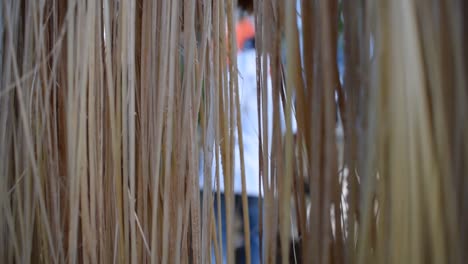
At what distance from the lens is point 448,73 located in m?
0.36

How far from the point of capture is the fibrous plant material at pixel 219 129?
1.18ft

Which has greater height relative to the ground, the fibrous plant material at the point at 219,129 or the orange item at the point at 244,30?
the orange item at the point at 244,30

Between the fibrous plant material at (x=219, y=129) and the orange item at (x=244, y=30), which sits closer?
the fibrous plant material at (x=219, y=129)

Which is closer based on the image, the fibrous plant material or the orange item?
the fibrous plant material

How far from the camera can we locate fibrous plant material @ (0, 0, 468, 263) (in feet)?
1.18

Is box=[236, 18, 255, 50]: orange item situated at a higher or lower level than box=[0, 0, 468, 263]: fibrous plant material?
higher

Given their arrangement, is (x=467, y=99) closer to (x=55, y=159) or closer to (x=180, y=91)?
(x=180, y=91)

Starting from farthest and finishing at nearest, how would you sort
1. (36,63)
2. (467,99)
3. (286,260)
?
(36,63)
(286,260)
(467,99)

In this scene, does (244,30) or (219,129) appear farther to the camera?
(244,30)

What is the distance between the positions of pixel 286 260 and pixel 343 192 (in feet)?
0.31

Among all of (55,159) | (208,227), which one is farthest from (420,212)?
(55,159)

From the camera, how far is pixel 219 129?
1.72 ft

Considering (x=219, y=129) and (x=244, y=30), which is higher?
(x=244, y=30)

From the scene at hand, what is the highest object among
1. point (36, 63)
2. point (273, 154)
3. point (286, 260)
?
point (36, 63)
